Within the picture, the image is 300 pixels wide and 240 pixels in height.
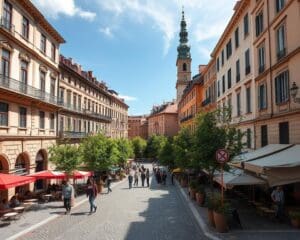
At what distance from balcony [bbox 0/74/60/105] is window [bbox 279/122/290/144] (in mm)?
17720

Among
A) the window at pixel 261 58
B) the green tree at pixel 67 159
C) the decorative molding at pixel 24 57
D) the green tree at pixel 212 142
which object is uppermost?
the decorative molding at pixel 24 57

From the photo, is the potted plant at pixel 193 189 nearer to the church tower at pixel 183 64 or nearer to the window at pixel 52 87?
the window at pixel 52 87

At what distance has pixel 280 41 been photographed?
18.6 m

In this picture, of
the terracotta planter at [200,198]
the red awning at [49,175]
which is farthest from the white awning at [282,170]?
the red awning at [49,175]

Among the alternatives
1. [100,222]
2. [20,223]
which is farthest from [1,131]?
[100,222]

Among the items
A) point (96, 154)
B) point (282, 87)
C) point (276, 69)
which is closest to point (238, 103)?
point (276, 69)

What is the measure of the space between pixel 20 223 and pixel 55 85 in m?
19.7

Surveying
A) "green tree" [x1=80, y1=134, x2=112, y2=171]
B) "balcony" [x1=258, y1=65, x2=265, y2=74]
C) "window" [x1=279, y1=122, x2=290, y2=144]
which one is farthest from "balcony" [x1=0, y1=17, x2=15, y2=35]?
"window" [x1=279, y1=122, x2=290, y2=144]

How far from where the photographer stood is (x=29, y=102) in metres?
25.6

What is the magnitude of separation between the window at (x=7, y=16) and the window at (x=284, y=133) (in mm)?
18917

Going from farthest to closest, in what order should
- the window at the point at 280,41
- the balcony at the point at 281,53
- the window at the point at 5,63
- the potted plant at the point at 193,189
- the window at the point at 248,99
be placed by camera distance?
the window at the point at 248,99, the potted plant at the point at 193,189, the window at the point at 5,63, the window at the point at 280,41, the balcony at the point at 281,53

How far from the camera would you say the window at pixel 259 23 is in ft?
71.6

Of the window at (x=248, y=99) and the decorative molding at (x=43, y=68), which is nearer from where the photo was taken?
the window at (x=248, y=99)

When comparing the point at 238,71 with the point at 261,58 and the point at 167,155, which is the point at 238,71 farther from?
the point at 167,155
